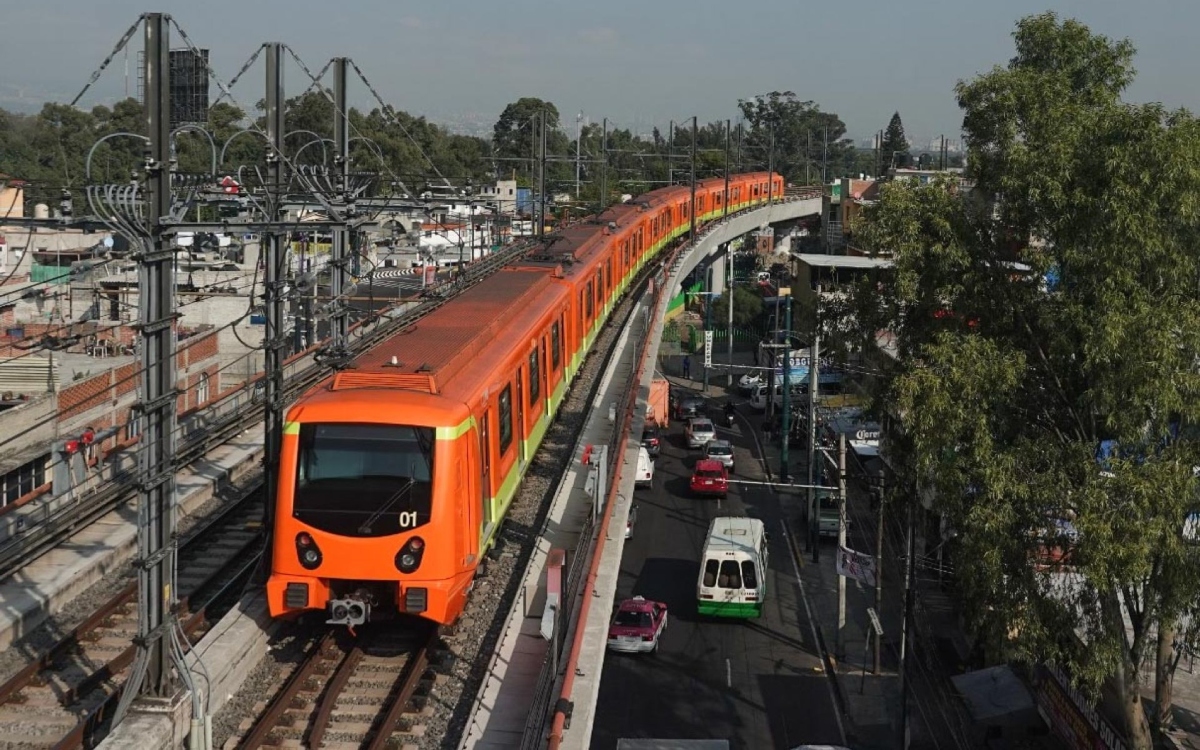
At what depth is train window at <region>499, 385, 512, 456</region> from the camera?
1257 centimetres

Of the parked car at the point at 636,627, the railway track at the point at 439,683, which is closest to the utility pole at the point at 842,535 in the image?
the parked car at the point at 636,627

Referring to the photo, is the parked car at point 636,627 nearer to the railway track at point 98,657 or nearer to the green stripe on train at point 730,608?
the green stripe on train at point 730,608

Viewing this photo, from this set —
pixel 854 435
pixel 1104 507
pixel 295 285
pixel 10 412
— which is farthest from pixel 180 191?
pixel 854 435

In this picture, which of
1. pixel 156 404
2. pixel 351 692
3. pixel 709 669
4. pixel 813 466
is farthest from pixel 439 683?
pixel 813 466

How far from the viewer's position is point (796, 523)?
29594 mm

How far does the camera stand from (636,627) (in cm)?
2091

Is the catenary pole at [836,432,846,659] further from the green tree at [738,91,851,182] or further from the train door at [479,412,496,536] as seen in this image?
the green tree at [738,91,851,182]

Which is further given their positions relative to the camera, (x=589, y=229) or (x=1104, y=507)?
(x=589, y=229)

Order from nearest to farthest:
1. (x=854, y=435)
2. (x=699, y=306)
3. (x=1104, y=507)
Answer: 1. (x=1104, y=507)
2. (x=854, y=435)
3. (x=699, y=306)

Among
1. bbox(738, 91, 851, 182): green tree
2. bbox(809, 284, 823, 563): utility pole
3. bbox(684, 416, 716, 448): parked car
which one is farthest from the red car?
bbox(738, 91, 851, 182): green tree

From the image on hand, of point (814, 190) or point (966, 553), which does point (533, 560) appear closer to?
point (966, 553)

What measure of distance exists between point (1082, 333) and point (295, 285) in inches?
281

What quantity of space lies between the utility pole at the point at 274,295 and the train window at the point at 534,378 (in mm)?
3292

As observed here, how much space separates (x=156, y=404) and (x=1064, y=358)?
292 inches
